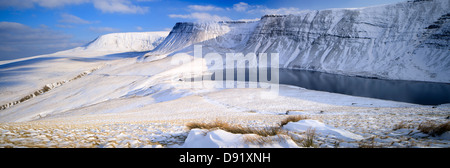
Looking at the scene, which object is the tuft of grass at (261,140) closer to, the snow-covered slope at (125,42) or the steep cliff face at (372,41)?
the steep cliff face at (372,41)

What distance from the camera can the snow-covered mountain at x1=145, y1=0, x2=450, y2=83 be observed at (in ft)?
137

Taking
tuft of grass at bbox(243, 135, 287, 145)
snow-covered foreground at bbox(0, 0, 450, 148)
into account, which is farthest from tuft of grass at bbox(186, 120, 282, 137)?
tuft of grass at bbox(243, 135, 287, 145)

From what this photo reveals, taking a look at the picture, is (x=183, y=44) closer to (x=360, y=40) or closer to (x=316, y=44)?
(x=316, y=44)

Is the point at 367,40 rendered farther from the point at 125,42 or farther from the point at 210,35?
the point at 125,42

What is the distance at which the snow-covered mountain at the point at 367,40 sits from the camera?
4191cm

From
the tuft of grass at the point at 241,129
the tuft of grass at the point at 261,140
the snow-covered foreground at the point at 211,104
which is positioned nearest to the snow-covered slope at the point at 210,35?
the snow-covered foreground at the point at 211,104

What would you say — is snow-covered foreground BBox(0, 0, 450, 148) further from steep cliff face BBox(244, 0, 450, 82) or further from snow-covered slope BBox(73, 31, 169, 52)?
snow-covered slope BBox(73, 31, 169, 52)

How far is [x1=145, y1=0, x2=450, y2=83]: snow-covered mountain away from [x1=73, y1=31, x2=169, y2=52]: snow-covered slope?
111 metres

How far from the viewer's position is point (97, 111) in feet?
64.1

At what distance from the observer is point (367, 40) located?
182 feet
